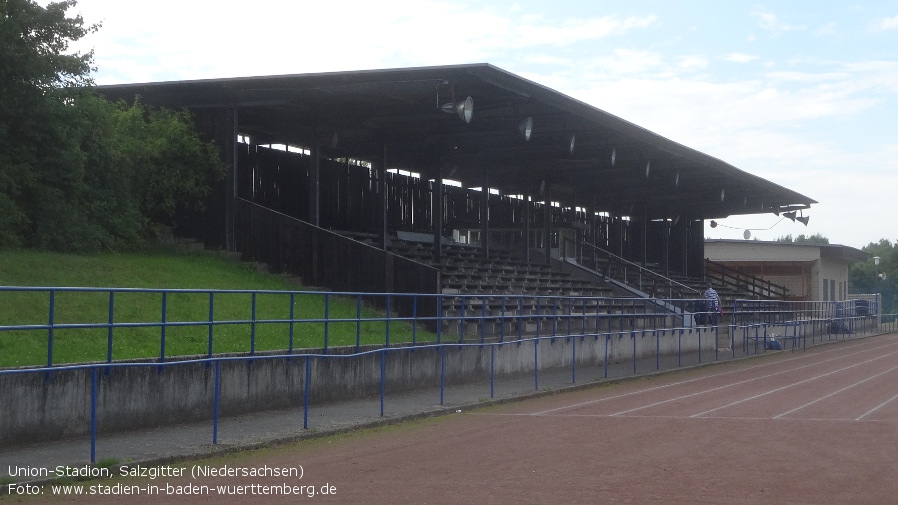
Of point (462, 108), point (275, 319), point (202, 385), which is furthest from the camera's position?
point (462, 108)

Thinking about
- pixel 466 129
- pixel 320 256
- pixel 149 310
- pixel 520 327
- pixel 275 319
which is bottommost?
pixel 520 327

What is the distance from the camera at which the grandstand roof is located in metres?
26.6

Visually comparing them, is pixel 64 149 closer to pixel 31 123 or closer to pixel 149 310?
pixel 31 123

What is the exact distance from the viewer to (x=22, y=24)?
78.1ft

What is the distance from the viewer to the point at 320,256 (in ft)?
93.1

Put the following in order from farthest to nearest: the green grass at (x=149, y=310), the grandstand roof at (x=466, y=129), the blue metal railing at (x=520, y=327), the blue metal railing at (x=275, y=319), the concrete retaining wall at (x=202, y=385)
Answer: the grandstand roof at (x=466, y=129)
the green grass at (x=149, y=310)
the blue metal railing at (x=275, y=319)
the blue metal railing at (x=520, y=327)
the concrete retaining wall at (x=202, y=385)

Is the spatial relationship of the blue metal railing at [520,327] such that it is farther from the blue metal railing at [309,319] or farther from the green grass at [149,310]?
the green grass at [149,310]

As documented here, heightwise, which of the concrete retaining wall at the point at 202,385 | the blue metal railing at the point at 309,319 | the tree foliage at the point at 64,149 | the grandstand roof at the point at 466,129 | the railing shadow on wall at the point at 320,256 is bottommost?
the concrete retaining wall at the point at 202,385

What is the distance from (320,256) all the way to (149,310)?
A: 10.2m

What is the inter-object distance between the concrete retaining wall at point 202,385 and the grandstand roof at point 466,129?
284 inches

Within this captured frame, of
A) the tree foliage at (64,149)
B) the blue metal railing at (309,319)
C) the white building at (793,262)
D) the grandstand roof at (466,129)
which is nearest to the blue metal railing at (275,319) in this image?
the blue metal railing at (309,319)

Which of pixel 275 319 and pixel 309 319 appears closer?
pixel 309 319

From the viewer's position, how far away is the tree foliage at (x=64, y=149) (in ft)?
75.5

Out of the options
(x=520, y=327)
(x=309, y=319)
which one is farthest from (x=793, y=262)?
(x=309, y=319)
